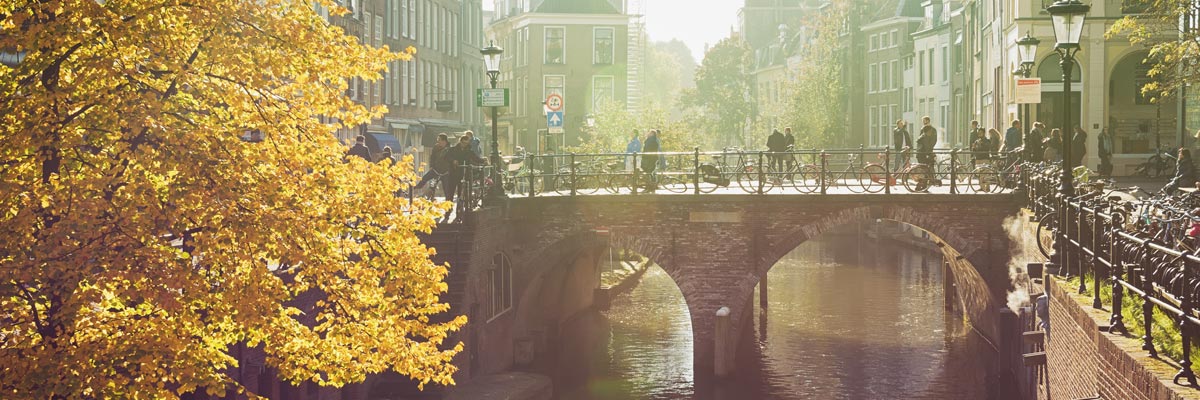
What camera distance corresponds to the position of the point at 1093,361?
1381cm

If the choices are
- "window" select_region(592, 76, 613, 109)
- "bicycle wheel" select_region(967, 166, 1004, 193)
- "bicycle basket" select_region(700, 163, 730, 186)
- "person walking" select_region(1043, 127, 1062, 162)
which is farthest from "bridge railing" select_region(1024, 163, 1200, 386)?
"window" select_region(592, 76, 613, 109)

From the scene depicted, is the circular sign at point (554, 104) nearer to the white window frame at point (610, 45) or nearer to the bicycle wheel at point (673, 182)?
the bicycle wheel at point (673, 182)

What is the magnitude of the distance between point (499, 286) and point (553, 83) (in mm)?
43143

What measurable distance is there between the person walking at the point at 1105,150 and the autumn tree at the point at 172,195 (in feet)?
84.5

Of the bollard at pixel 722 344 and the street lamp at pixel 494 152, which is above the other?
the street lamp at pixel 494 152

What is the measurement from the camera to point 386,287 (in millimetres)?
14094

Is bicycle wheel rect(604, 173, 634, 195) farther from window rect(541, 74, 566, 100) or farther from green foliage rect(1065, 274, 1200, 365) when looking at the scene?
window rect(541, 74, 566, 100)

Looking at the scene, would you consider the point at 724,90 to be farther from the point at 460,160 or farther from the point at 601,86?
the point at 460,160

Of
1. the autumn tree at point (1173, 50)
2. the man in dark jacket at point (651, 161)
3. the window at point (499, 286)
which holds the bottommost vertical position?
the window at point (499, 286)

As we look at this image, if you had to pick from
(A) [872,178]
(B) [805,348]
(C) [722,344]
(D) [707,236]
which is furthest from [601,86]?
(C) [722,344]

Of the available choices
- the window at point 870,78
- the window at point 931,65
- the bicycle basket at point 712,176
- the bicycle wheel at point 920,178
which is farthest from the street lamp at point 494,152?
the window at point 870,78

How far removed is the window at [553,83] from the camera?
7462 centimetres

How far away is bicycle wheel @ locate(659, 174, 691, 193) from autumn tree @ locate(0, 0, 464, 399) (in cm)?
1940

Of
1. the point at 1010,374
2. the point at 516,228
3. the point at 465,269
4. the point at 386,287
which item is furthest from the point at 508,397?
the point at 386,287
